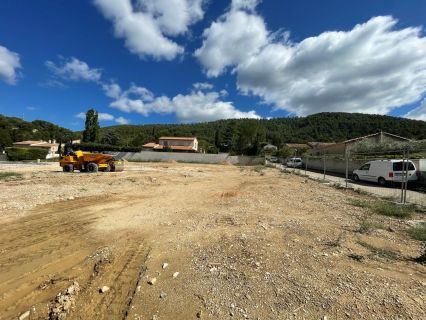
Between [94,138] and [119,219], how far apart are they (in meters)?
64.2

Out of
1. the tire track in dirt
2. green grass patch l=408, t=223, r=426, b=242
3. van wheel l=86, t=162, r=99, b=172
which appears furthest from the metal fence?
van wheel l=86, t=162, r=99, b=172

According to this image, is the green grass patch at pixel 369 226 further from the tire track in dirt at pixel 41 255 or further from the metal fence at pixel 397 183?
the tire track in dirt at pixel 41 255

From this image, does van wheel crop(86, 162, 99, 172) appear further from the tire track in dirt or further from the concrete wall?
the concrete wall

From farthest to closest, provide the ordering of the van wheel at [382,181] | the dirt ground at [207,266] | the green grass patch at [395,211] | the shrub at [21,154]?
1. the shrub at [21,154]
2. the van wheel at [382,181]
3. the green grass patch at [395,211]
4. the dirt ground at [207,266]

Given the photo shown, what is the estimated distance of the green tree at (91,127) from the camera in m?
65.2

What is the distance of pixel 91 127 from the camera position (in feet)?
216

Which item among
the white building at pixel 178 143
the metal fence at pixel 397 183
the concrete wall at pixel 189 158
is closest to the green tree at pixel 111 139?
the white building at pixel 178 143

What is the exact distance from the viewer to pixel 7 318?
3.41m

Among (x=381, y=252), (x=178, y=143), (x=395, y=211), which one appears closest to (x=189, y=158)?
(x=178, y=143)

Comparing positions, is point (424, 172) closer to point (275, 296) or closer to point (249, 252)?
point (249, 252)

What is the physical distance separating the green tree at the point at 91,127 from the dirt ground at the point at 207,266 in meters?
61.7

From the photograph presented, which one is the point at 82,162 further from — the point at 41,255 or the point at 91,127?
the point at 91,127

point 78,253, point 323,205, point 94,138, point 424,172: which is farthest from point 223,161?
point 78,253

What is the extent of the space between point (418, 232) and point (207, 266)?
533 cm
